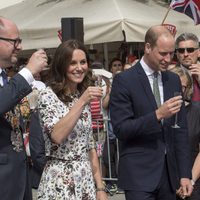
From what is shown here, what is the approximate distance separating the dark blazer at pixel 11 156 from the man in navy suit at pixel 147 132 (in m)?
0.93

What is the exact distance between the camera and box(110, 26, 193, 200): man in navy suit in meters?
3.92

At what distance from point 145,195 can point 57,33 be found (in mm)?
6510

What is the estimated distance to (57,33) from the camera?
10039 mm

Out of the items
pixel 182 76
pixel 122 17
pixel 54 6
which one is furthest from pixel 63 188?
pixel 54 6

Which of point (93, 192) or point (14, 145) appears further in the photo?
point (93, 192)

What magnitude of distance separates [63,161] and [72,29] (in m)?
2.87

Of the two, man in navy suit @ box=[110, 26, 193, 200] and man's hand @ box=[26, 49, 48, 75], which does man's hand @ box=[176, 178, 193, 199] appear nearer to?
man in navy suit @ box=[110, 26, 193, 200]

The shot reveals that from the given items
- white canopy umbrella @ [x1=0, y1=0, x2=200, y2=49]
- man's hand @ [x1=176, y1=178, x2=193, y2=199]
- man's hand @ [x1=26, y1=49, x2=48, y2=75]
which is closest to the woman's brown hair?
man's hand @ [x1=26, y1=49, x2=48, y2=75]

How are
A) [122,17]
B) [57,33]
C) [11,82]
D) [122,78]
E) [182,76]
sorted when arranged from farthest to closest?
1. [57,33]
2. [122,17]
3. [182,76]
4. [122,78]
5. [11,82]

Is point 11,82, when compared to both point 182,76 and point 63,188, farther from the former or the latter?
point 182,76

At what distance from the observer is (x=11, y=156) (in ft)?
10.4

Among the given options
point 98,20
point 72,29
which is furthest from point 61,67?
point 98,20

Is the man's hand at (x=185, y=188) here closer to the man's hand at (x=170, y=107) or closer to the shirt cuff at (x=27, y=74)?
the man's hand at (x=170, y=107)

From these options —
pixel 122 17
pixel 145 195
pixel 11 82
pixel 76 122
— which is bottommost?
pixel 145 195
